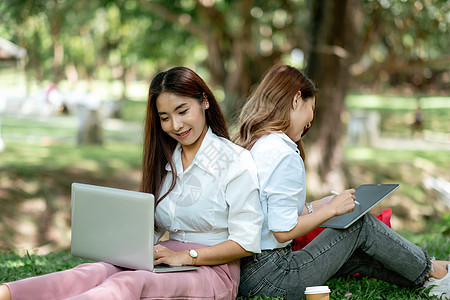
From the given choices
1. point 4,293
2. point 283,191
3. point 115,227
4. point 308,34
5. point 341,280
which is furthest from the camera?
point 308,34

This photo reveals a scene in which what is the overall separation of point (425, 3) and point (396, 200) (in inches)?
136

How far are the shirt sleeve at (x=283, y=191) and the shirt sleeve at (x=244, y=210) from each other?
66mm

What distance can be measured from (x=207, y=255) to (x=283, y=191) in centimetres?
47

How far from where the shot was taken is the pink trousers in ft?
7.64

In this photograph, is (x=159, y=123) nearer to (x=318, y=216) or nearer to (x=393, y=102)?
(x=318, y=216)

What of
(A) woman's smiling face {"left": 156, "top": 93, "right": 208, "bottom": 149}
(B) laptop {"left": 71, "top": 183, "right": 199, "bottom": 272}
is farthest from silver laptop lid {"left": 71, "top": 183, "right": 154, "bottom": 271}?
(A) woman's smiling face {"left": 156, "top": 93, "right": 208, "bottom": 149}

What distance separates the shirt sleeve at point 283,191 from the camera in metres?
2.72

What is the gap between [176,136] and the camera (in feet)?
9.32

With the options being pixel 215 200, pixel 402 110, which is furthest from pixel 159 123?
pixel 402 110

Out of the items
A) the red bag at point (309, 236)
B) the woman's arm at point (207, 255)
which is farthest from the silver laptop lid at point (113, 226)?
the red bag at point (309, 236)

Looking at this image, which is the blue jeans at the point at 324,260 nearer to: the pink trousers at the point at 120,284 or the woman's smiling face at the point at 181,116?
the pink trousers at the point at 120,284

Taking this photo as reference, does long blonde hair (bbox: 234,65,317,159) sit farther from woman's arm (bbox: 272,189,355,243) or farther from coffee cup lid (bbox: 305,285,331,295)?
coffee cup lid (bbox: 305,285,331,295)

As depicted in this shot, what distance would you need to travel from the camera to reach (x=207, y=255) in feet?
8.75

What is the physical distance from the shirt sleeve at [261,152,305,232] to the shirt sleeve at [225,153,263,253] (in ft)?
0.22
